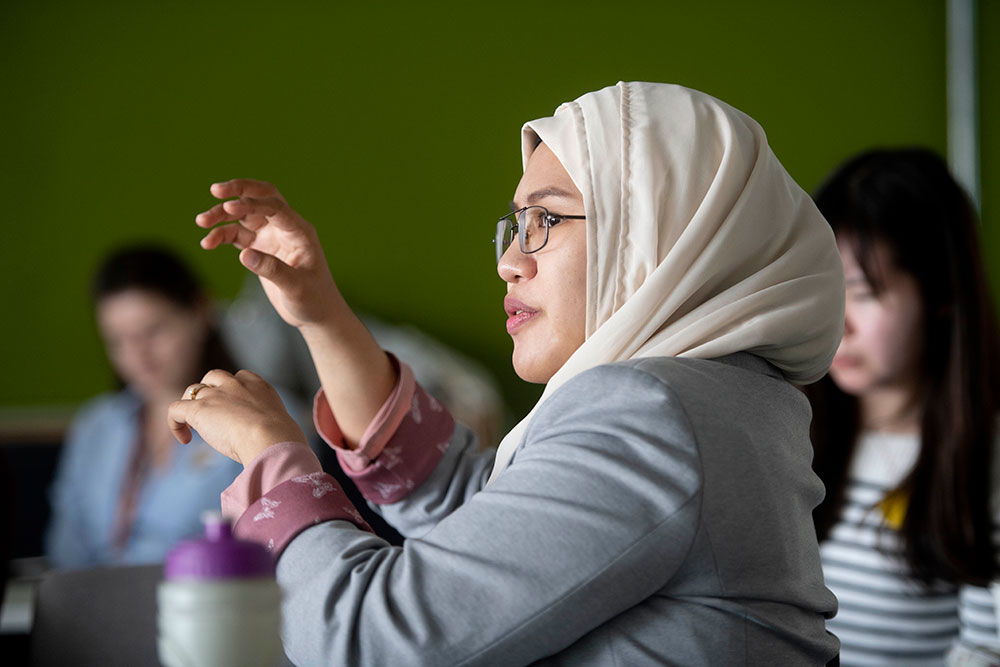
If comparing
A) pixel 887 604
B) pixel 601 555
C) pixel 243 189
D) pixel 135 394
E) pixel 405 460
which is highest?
pixel 243 189

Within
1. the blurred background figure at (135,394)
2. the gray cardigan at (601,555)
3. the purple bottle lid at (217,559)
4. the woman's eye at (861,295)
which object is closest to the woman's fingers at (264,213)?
the gray cardigan at (601,555)

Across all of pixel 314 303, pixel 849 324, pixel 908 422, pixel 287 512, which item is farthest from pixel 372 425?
pixel 908 422

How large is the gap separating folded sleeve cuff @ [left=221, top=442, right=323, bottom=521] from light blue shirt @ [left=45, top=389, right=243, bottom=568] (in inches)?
72.3

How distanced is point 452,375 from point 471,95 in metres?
1.16

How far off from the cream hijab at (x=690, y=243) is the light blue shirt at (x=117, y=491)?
6.18 feet

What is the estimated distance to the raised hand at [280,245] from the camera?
1.22 metres

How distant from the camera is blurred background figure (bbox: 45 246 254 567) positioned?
313 cm

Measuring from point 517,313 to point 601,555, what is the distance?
42cm

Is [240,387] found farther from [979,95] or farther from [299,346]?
[979,95]

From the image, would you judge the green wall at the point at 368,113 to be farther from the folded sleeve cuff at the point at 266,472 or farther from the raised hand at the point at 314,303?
the folded sleeve cuff at the point at 266,472

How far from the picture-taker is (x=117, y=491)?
3143 mm

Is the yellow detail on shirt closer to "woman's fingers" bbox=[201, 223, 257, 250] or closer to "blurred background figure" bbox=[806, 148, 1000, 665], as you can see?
"blurred background figure" bbox=[806, 148, 1000, 665]

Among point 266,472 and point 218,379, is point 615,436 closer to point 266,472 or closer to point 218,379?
point 266,472

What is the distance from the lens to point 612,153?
43.7 inches
